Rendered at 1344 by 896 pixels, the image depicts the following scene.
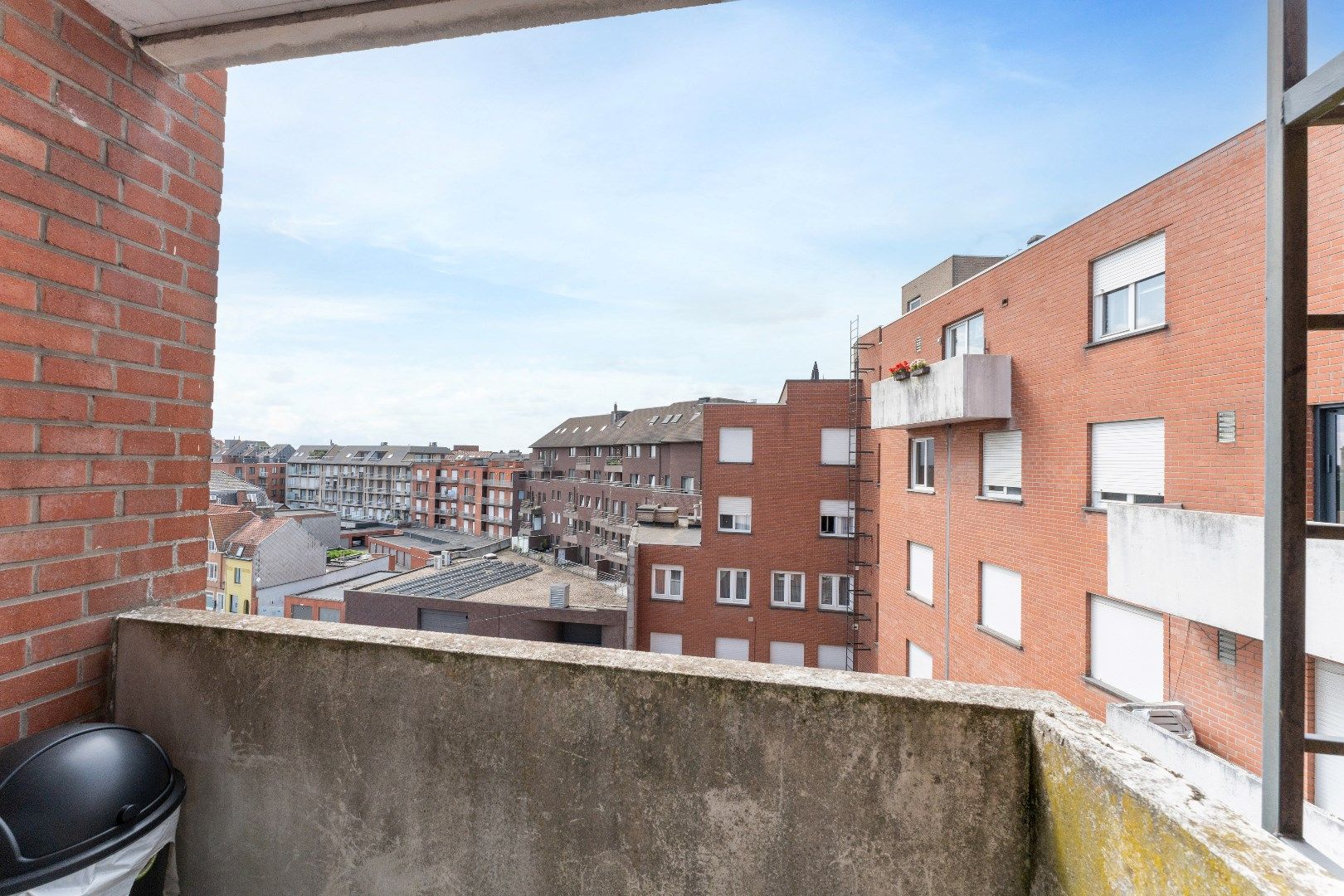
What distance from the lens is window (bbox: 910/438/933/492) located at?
1420cm

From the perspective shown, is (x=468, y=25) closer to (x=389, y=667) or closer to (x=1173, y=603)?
(x=389, y=667)

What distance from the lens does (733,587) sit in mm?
20219

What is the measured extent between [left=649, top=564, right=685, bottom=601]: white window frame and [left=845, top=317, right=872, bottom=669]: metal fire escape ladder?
576 centimetres

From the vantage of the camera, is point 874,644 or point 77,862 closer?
point 77,862

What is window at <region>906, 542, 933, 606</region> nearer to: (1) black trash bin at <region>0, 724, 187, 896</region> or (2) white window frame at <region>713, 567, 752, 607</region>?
(2) white window frame at <region>713, 567, 752, 607</region>

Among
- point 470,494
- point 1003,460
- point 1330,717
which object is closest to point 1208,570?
Result: point 1330,717

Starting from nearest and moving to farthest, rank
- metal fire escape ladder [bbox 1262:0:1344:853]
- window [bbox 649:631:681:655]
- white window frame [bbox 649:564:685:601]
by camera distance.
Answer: metal fire escape ladder [bbox 1262:0:1344:853], window [bbox 649:631:681:655], white window frame [bbox 649:564:685:601]

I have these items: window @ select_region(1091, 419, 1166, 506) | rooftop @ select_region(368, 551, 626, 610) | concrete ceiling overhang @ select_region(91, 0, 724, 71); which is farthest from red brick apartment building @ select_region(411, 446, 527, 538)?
concrete ceiling overhang @ select_region(91, 0, 724, 71)

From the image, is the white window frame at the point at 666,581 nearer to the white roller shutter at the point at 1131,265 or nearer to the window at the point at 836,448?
the window at the point at 836,448

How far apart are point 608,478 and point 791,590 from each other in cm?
2860

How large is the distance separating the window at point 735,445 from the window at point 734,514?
4.53 feet

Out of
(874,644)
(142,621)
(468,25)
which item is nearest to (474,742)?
(142,621)

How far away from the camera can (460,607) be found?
2211cm

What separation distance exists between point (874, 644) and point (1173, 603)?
11.6 m
